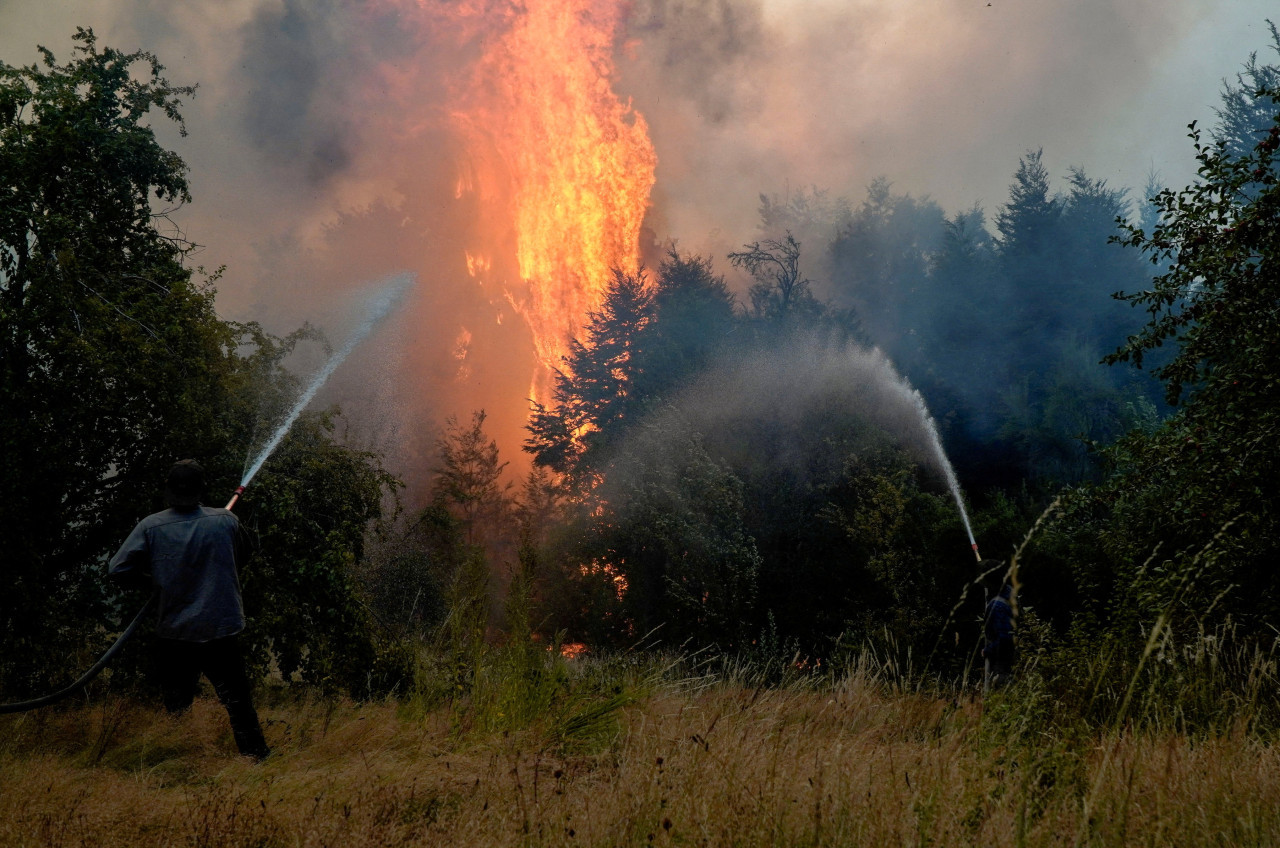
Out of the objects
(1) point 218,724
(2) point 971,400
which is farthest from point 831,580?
(1) point 218,724

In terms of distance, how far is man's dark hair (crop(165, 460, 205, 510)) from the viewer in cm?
549

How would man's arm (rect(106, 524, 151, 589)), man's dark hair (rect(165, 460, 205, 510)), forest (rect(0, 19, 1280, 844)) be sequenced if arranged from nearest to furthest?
forest (rect(0, 19, 1280, 844)) → man's arm (rect(106, 524, 151, 589)) → man's dark hair (rect(165, 460, 205, 510))

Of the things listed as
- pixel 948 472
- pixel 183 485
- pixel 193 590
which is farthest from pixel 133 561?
pixel 948 472

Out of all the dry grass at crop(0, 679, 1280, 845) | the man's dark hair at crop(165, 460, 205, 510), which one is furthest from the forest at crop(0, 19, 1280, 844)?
the man's dark hair at crop(165, 460, 205, 510)

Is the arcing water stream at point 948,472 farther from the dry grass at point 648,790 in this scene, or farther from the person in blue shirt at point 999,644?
the dry grass at point 648,790

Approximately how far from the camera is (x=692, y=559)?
22.8 metres

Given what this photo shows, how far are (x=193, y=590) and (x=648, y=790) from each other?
369 cm

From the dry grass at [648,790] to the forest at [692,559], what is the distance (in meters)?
0.04

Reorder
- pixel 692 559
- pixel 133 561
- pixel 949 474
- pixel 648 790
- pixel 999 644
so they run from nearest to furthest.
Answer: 1. pixel 648 790
2. pixel 133 561
3. pixel 999 644
4. pixel 949 474
5. pixel 692 559

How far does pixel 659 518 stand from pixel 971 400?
671 inches

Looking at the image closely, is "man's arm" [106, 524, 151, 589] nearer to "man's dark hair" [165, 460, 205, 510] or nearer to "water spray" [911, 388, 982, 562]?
"man's dark hair" [165, 460, 205, 510]

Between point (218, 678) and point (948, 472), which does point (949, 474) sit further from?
point (218, 678)

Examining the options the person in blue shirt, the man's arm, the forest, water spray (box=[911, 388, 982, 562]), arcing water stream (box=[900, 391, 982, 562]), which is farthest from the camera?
arcing water stream (box=[900, 391, 982, 562])

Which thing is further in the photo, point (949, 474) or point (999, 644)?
point (949, 474)
